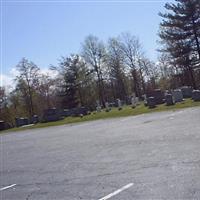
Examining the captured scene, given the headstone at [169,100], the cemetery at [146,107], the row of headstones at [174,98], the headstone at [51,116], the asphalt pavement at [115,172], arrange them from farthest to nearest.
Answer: the headstone at [51,116]
the headstone at [169,100]
the cemetery at [146,107]
the row of headstones at [174,98]
the asphalt pavement at [115,172]

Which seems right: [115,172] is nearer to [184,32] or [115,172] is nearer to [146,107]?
[146,107]

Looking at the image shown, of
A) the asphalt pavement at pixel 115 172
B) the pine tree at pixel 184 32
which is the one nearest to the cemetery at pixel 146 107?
the pine tree at pixel 184 32

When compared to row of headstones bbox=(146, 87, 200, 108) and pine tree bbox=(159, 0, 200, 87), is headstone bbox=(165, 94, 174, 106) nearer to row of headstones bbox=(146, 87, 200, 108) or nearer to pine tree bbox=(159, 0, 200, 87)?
row of headstones bbox=(146, 87, 200, 108)

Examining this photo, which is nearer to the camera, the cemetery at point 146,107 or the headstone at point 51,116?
the cemetery at point 146,107

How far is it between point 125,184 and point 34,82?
65910 mm

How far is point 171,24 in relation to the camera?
173ft

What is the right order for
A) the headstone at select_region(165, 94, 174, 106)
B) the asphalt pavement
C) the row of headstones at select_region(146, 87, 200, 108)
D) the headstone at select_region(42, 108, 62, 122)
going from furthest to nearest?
the headstone at select_region(42, 108, 62, 122), the headstone at select_region(165, 94, 174, 106), the row of headstones at select_region(146, 87, 200, 108), the asphalt pavement

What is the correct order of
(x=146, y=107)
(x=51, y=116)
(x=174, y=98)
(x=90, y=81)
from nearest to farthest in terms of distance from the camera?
(x=174, y=98) → (x=146, y=107) → (x=51, y=116) → (x=90, y=81)

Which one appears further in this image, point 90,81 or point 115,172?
point 90,81

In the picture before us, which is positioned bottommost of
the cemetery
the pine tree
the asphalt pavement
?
the asphalt pavement

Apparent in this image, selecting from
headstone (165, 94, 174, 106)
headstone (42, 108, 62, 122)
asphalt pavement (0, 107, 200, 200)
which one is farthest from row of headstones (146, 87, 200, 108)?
asphalt pavement (0, 107, 200, 200)

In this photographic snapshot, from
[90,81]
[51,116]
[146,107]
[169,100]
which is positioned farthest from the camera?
[90,81]

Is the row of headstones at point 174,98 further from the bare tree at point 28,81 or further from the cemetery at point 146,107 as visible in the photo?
the bare tree at point 28,81

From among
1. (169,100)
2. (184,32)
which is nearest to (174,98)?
(169,100)
